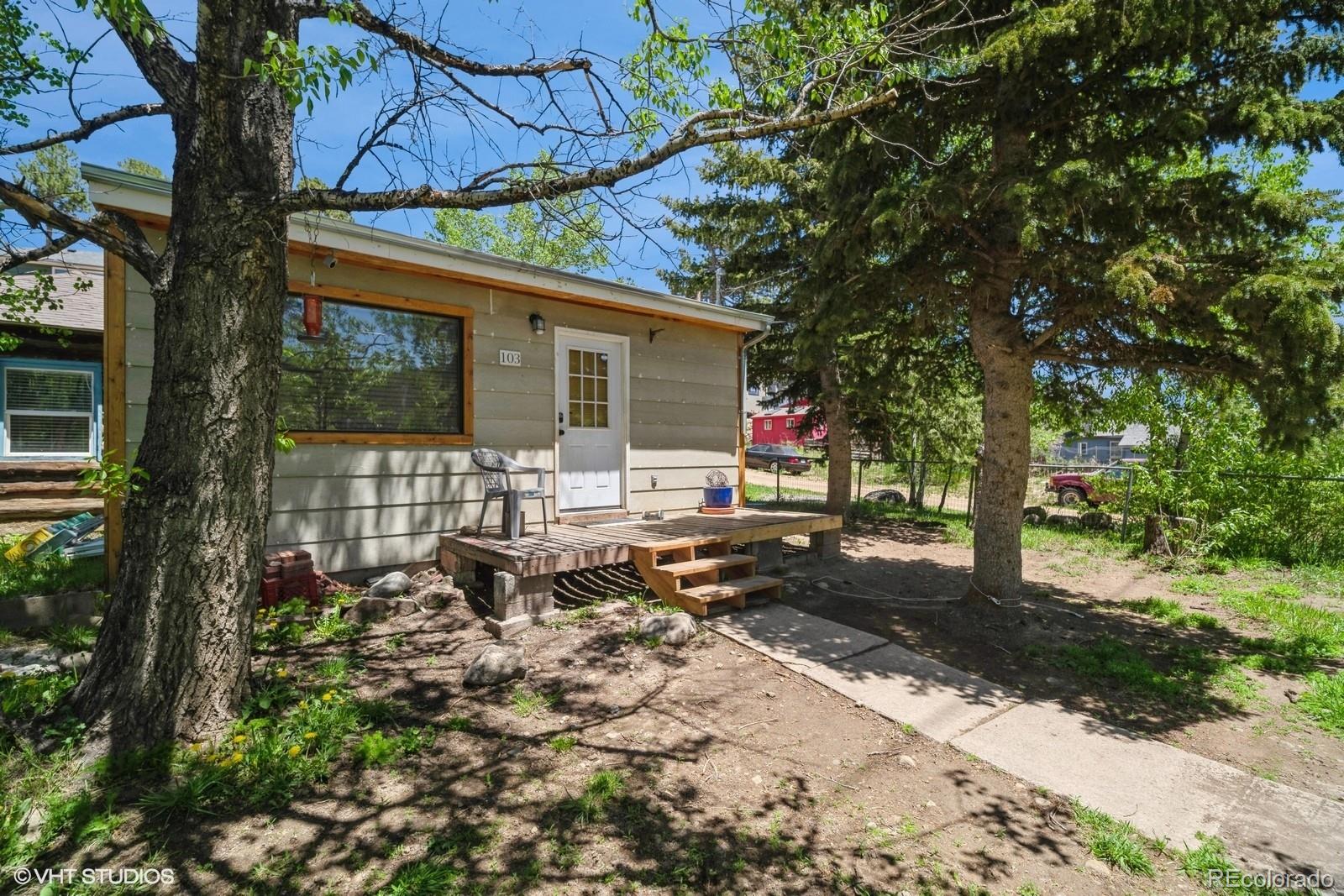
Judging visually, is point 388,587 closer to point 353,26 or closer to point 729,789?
point 729,789

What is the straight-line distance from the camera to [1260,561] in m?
6.88

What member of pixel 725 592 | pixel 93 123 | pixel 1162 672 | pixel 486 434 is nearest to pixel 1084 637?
pixel 1162 672

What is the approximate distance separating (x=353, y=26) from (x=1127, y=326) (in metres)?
5.73

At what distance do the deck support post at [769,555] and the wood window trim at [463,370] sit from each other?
3069 millimetres

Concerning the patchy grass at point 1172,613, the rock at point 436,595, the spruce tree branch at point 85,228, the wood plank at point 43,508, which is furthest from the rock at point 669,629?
the wood plank at point 43,508

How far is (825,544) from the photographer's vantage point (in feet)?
23.2

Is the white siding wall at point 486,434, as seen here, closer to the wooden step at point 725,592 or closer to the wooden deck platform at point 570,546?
the wooden deck platform at point 570,546

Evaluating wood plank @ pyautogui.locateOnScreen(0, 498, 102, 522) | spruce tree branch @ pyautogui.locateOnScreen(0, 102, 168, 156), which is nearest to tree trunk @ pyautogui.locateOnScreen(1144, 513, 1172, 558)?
spruce tree branch @ pyautogui.locateOnScreen(0, 102, 168, 156)

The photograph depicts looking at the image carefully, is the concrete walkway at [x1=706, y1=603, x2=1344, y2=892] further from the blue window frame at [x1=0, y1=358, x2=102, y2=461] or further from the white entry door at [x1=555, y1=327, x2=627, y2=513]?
the blue window frame at [x1=0, y1=358, x2=102, y2=461]

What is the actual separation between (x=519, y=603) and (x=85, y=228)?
301 cm

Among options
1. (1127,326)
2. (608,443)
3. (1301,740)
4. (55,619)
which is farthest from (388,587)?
(1127,326)

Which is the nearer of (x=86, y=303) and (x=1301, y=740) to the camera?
(x=1301, y=740)

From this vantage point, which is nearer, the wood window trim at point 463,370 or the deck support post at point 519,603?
the deck support post at point 519,603

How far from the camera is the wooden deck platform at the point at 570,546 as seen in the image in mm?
4211
